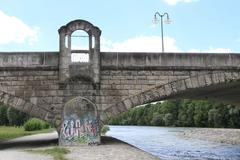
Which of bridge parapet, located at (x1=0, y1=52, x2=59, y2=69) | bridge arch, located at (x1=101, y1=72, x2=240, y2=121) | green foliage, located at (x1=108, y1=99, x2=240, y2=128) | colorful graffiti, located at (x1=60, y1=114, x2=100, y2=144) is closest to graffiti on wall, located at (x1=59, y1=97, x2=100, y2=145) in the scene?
colorful graffiti, located at (x1=60, y1=114, x2=100, y2=144)

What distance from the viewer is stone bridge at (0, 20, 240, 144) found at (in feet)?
77.9

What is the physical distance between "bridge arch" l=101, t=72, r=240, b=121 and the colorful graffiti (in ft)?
2.37


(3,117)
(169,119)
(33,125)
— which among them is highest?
(3,117)

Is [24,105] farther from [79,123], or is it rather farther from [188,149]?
[188,149]

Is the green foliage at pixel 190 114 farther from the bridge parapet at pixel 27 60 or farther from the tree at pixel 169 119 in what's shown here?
the bridge parapet at pixel 27 60

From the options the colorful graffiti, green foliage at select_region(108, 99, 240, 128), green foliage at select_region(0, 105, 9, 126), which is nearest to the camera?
the colorful graffiti

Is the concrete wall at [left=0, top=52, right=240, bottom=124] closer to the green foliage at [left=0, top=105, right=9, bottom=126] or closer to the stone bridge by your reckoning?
the stone bridge

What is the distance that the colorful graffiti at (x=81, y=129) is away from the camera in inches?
922

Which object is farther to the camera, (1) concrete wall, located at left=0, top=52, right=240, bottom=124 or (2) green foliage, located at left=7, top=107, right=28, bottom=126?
(2) green foliage, located at left=7, top=107, right=28, bottom=126

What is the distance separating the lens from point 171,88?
2433 cm

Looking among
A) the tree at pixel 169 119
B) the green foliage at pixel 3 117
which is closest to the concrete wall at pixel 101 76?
the tree at pixel 169 119

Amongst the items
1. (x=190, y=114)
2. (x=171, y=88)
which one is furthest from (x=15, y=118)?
(x=171, y=88)

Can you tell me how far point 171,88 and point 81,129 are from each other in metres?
5.62

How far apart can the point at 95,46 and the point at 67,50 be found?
1611 mm
